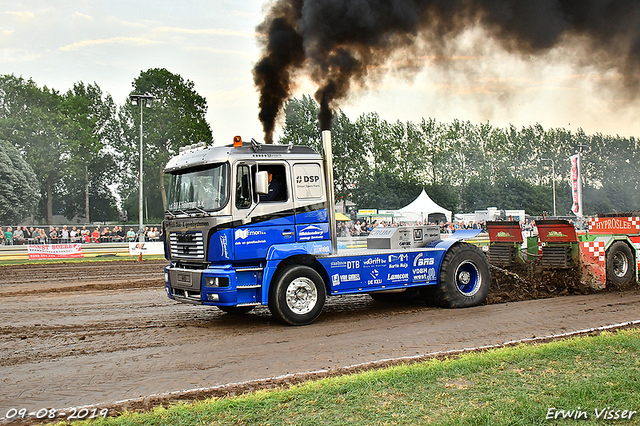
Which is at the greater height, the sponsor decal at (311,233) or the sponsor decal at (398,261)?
the sponsor decal at (311,233)

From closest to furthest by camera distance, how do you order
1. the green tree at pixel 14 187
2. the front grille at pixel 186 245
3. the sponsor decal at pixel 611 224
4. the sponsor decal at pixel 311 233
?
the front grille at pixel 186 245, the sponsor decal at pixel 311 233, the sponsor decal at pixel 611 224, the green tree at pixel 14 187

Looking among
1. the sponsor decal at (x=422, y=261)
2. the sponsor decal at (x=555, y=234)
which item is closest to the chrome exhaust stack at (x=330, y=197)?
the sponsor decal at (x=422, y=261)

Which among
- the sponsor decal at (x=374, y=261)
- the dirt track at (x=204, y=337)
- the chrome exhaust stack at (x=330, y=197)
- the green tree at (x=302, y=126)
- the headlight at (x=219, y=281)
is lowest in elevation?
the dirt track at (x=204, y=337)

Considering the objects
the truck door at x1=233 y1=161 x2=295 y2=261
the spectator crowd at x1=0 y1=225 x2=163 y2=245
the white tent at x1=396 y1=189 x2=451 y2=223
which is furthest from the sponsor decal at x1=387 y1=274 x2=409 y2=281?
the white tent at x1=396 y1=189 x2=451 y2=223

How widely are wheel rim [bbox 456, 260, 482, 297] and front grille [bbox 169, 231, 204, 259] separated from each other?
5.23 metres

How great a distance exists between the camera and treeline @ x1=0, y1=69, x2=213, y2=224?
Result: 198 ft

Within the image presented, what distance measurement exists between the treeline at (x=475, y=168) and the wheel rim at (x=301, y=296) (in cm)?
4930

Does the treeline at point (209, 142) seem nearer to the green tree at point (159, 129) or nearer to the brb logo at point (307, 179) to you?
the green tree at point (159, 129)

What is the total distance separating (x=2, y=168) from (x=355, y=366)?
52.7 m

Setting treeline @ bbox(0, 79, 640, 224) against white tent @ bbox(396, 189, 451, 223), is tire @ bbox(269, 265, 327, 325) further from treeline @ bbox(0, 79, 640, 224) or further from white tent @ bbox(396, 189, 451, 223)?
treeline @ bbox(0, 79, 640, 224)

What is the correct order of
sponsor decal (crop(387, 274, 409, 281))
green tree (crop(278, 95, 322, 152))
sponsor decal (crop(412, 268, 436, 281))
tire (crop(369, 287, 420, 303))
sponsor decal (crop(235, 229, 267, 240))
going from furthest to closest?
green tree (crop(278, 95, 322, 152))
tire (crop(369, 287, 420, 303))
sponsor decal (crop(412, 268, 436, 281))
sponsor decal (crop(387, 274, 409, 281))
sponsor decal (crop(235, 229, 267, 240))

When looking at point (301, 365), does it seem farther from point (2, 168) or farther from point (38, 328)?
point (2, 168)

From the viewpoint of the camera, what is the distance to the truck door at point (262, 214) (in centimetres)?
862

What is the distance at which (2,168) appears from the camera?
49.2 meters
